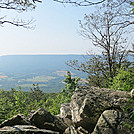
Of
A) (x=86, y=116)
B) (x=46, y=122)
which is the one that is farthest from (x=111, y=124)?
(x=46, y=122)

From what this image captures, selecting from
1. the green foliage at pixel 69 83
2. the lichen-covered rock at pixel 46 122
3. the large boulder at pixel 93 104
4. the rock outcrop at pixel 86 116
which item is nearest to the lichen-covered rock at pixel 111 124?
the rock outcrop at pixel 86 116

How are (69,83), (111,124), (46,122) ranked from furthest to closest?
(69,83) < (46,122) < (111,124)

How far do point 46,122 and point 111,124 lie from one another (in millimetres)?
2451

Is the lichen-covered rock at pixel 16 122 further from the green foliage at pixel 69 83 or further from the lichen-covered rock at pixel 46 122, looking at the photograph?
the green foliage at pixel 69 83

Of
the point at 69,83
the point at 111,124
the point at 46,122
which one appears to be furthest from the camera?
the point at 69,83

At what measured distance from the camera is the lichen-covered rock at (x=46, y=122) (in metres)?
6.01

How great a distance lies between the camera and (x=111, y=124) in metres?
5.12

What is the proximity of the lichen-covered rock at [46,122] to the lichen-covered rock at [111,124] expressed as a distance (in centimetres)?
152

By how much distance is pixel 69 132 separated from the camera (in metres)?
5.59

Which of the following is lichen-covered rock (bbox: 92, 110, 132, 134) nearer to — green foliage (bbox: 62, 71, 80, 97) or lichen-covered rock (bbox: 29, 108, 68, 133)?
lichen-covered rock (bbox: 29, 108, 68, 133)

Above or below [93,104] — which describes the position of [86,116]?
below

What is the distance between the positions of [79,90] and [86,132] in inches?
73.9

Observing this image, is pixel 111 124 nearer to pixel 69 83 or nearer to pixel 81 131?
pixel 81 131

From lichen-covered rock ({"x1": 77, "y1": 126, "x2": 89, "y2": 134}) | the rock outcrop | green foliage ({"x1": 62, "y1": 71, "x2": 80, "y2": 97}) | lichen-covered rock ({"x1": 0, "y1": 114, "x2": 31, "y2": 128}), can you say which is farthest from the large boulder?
green foliage ({"x1": 62, "y1": 71, "x2": 80, "y2": 97})
